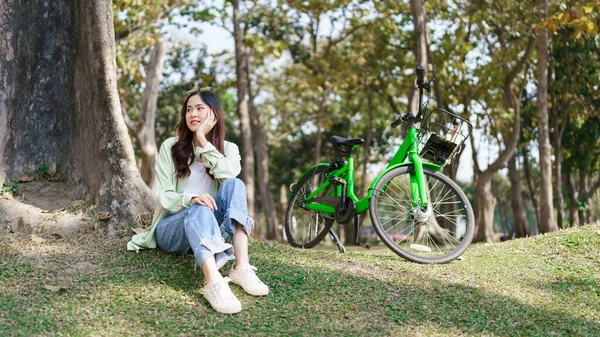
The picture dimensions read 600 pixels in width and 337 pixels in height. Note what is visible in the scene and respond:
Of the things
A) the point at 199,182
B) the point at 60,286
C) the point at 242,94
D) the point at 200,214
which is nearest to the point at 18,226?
the point at 60,286

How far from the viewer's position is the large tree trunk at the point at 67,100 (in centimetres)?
627

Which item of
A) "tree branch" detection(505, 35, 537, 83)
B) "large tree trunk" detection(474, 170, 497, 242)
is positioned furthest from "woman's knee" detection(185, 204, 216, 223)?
"large tree trunk" detection(474, 170, 497, 242)

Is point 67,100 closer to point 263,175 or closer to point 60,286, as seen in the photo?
point 60,286

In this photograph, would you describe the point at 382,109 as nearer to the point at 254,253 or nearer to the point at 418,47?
the point at 418,47

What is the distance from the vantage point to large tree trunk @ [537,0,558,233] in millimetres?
12344

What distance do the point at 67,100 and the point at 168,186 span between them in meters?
2.44

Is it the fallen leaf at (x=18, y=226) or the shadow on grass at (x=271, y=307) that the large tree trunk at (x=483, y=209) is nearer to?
the shadow on grass at (x=271, y=307)

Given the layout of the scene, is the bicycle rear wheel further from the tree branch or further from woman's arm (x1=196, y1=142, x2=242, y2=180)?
the tree branch

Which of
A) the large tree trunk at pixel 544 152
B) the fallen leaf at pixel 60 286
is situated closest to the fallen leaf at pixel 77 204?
the fallen leaf at pixel 60 286

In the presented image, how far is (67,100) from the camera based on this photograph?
6.80 m

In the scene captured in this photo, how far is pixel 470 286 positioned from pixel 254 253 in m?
1.78

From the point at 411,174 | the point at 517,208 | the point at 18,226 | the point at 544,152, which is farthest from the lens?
the point at 517,208

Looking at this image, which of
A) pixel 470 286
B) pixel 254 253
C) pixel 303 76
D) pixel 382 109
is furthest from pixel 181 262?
pixel 382 109

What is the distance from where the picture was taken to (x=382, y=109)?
79.5 feet
